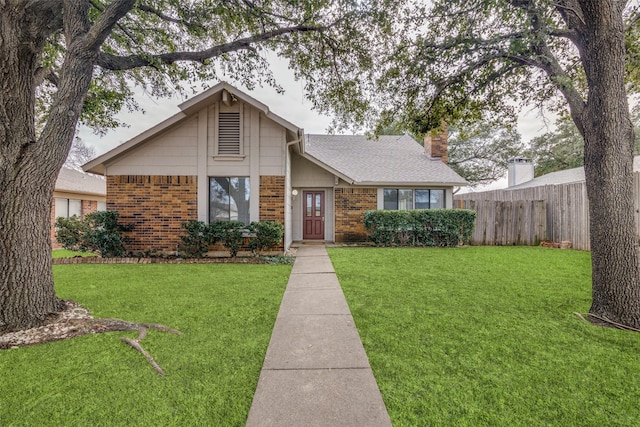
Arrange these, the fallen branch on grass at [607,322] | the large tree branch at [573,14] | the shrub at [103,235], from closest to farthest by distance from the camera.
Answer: the fallen branch on grass at [607,322], the large tree branch at [573,14], the shrub at [103,235]

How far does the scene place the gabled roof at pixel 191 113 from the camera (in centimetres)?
806

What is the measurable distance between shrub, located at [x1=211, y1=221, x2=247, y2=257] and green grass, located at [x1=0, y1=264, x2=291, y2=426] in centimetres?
338

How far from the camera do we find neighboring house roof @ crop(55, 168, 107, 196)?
42.4ft

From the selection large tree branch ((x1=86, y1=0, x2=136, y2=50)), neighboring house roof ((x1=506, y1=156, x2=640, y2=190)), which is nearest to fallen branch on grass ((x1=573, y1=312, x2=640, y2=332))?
large tree branch ((x1=86, y1=0, x2=136, y2=50))

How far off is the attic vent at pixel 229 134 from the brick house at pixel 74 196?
897 cm

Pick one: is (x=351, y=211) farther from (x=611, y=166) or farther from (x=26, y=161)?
(x=26, y=161)

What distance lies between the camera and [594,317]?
369cm

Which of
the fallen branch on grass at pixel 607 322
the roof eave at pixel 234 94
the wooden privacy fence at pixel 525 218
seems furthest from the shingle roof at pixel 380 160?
the fallen branch on grass at pixel 607 322

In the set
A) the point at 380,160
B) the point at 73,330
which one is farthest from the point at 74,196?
the point at 380,160

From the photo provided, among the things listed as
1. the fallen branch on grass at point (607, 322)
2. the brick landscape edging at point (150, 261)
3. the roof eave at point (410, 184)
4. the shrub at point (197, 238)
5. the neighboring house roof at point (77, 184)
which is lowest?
the fallen branch on grass at point (607, 322)

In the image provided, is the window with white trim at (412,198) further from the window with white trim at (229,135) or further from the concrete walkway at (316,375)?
the concrete walkway at (316,375)

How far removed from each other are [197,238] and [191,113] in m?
3.84

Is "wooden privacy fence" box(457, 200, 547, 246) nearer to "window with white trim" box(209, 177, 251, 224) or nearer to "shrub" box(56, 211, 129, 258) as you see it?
"window with white trim" box(209, 177, 251, 224)

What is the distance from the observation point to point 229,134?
348 inches
